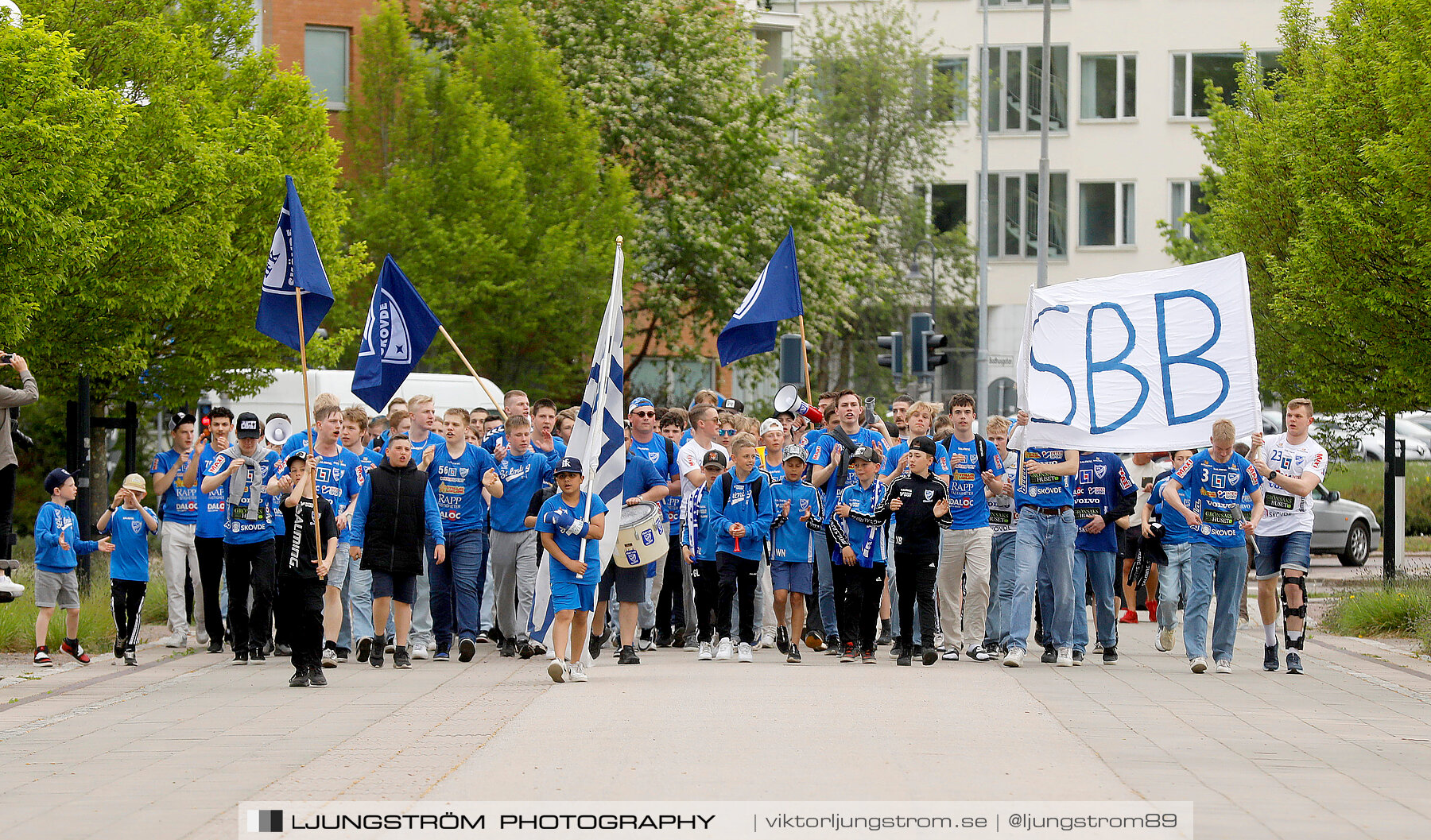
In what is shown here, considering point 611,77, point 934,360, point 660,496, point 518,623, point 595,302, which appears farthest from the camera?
point 611,77

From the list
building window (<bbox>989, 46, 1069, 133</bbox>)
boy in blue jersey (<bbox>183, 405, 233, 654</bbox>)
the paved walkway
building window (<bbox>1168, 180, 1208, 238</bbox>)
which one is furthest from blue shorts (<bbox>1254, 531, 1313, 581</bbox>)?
building window (<bbox>989, 46, 1069, 133</bbox>)

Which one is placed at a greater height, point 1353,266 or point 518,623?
point 1353,266

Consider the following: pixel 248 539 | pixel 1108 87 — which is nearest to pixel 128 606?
pixel 248 539

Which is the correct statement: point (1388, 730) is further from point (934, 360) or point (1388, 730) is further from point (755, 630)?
point (934, 360)

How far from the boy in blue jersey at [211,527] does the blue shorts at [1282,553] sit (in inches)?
324

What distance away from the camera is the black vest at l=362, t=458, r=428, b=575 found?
1341 cm

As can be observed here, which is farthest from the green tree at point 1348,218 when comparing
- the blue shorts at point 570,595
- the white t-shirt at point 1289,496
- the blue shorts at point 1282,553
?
the blue shorts at point 570,595

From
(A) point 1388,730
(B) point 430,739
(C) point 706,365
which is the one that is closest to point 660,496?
(B) point 430,739

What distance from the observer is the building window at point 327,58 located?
38125 millimetres

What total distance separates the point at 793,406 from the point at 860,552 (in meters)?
3.10

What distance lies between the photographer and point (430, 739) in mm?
9547

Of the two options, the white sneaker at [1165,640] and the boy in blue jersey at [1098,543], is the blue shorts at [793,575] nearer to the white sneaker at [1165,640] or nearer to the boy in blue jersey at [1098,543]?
the boy in blue jersey at [1098,543]

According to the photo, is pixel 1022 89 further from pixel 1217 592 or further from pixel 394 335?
pixel 1217 592

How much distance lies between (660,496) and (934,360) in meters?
13.0
